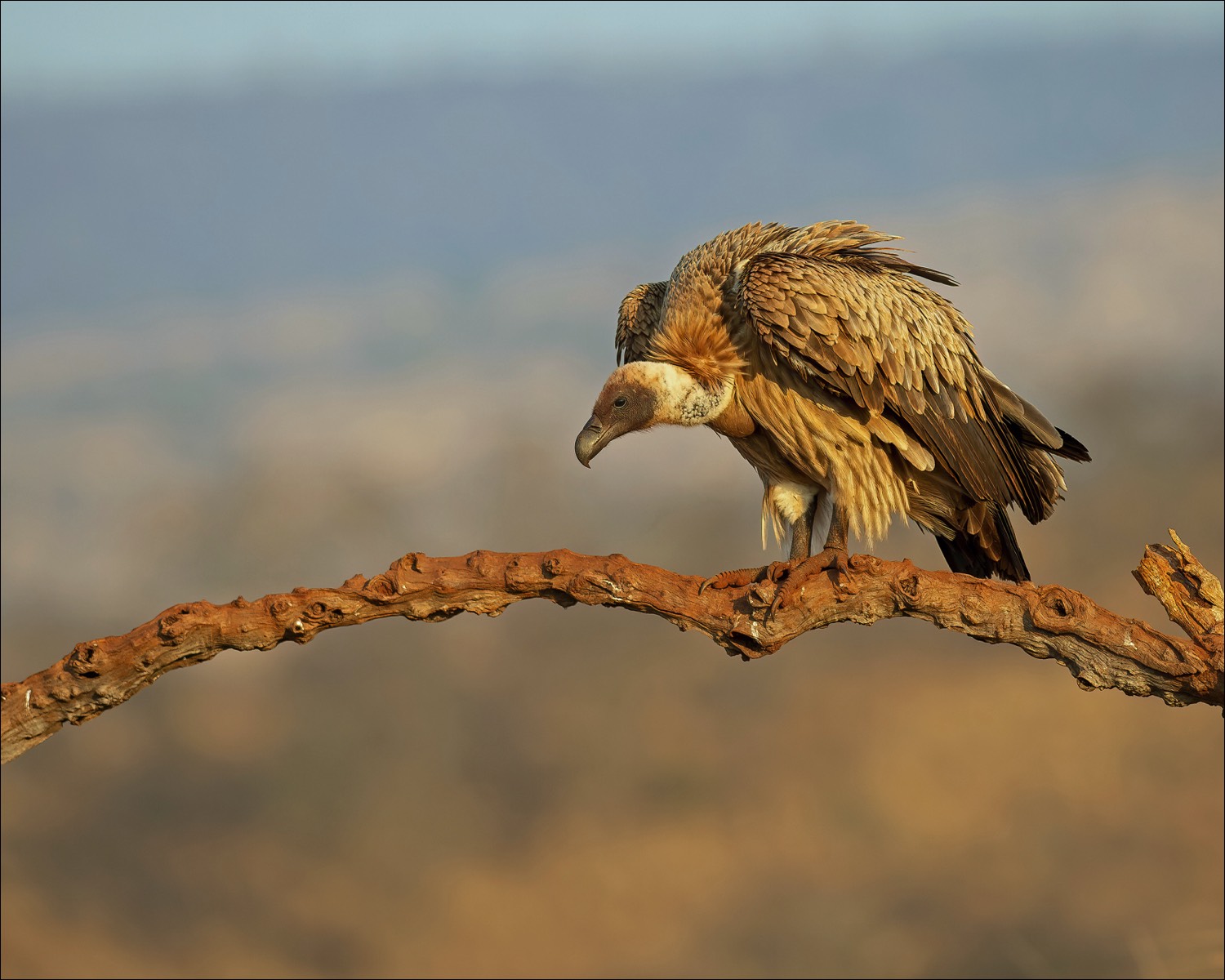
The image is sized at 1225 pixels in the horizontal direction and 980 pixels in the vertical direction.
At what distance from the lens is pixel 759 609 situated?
14.2 feet

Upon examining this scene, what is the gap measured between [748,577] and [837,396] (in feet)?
2.89

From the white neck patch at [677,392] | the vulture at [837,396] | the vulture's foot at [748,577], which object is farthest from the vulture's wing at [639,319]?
the vulture's foot at [748,577]

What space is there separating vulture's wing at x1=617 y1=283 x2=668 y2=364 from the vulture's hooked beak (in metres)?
0.72

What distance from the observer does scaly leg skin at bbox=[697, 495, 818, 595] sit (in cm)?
452

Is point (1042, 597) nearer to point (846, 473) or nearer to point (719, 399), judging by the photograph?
point (846, 473)

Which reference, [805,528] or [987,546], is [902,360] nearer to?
[805,528]

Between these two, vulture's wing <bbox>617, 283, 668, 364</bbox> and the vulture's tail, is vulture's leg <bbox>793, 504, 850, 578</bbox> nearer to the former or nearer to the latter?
the vulture's tail

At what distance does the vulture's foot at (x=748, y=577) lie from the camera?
4.50 meters

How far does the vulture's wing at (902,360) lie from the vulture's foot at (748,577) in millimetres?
761

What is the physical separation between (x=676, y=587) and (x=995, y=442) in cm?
178

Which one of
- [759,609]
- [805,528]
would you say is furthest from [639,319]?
[759,609]

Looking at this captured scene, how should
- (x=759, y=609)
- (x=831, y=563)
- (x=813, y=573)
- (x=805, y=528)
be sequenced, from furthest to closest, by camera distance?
1. (x=805, y=528)
2. (x=831, y=563)
3. (x=813, y=573)
4. (x=759, y=609)

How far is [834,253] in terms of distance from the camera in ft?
18.2

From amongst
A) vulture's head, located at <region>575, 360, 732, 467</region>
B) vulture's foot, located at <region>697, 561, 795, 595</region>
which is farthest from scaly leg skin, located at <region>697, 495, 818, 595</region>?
vulture's head, located at <region>575, 360, 732, 467</region>
